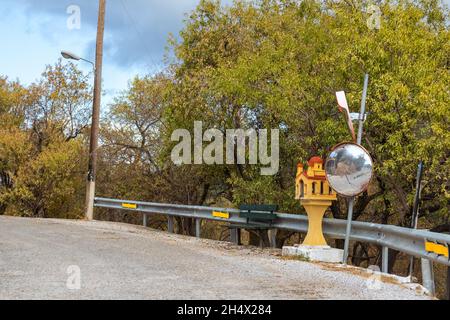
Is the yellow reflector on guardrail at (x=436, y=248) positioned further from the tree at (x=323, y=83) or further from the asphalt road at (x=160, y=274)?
the tree at (x=323, y=83)

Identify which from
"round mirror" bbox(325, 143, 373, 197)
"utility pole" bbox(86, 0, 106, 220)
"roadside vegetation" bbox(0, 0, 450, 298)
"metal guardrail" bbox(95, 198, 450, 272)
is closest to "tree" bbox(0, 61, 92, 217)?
"roadside vegetation" bbox(0, 0, 450, 298)

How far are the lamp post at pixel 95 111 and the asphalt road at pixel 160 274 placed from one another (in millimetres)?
7571

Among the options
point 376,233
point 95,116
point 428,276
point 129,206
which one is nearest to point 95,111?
point 95,116

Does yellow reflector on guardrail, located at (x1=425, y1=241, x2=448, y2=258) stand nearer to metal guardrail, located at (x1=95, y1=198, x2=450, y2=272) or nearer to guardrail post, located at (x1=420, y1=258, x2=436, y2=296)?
metal guardrail, located at (x1=95, y1=198, x2=450, y2=272)

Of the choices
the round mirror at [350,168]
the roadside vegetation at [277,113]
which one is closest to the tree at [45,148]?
the roadside vegetation at [277,113]

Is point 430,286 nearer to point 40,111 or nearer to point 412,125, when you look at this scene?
point 412,125

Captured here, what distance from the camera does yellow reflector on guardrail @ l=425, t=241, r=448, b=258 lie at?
7195mm

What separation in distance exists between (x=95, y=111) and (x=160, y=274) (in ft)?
44.6

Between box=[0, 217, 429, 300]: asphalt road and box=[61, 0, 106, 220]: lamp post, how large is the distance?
7571 mm

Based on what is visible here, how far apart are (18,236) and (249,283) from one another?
7.01 m

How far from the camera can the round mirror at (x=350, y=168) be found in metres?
9.18

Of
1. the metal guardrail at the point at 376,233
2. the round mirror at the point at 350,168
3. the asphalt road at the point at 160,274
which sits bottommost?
the asphalt road at the point at 160,274

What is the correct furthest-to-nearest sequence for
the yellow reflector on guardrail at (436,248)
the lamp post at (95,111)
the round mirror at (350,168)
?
1. the lamp post at (95,111)
2. the round mirror at (350,168)
3. the yellow reflector on guardrail at (436,248)

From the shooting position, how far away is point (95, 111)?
20828mm
